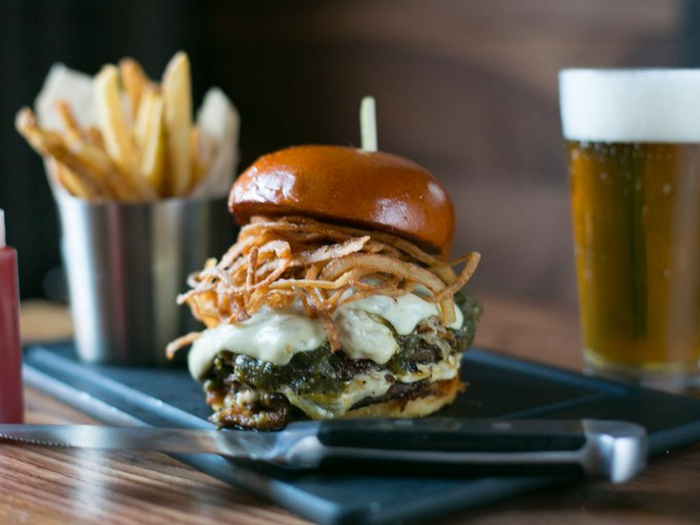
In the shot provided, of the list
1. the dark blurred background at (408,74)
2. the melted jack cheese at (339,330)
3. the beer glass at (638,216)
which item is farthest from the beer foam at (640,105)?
the dark blurred background at (408,74)

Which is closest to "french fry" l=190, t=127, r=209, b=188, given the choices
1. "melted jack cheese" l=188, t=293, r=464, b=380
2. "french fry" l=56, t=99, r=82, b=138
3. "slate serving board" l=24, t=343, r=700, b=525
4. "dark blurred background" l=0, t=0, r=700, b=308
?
"french fry" l=56, t=99, r=82, b=138

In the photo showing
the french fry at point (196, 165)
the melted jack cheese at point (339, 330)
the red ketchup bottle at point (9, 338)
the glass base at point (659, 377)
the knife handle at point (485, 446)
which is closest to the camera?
the knife handle at point (485, 446)

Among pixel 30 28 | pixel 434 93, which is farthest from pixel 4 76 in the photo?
pixel 434 93

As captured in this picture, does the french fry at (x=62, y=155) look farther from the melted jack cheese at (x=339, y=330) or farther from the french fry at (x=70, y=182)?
the melted jack cheese at (x=339, y=330)

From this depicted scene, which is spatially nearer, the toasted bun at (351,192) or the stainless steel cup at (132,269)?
the toasted bun at (351,192)

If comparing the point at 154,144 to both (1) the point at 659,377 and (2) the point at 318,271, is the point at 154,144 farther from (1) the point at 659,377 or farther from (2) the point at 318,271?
(1) the point at 659,377

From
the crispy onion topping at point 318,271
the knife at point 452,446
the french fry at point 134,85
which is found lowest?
the knife at point 452,446

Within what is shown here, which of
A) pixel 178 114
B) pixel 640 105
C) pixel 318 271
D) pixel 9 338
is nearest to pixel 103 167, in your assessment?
pixel 178 114
